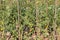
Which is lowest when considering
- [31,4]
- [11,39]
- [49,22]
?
[11,39]

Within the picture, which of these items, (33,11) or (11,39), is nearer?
(11,39)

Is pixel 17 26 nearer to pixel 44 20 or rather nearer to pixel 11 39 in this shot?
pixel 11 39

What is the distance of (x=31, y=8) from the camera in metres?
4.28

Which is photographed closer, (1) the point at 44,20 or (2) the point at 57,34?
(2) the point at 57,34

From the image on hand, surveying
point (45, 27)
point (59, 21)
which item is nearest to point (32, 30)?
point (45, 27)

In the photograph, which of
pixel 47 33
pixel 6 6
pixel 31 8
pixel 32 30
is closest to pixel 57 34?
pixel 47 33

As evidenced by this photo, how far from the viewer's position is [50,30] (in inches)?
159

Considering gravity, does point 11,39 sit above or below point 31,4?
below

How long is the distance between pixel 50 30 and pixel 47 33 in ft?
0.47

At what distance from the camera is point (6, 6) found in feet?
14.0

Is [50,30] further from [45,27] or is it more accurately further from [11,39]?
[11,39]

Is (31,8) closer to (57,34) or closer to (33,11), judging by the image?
(33,11)

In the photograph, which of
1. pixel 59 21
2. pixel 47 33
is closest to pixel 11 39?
pixel 47 33

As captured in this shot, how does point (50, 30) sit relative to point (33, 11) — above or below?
below
